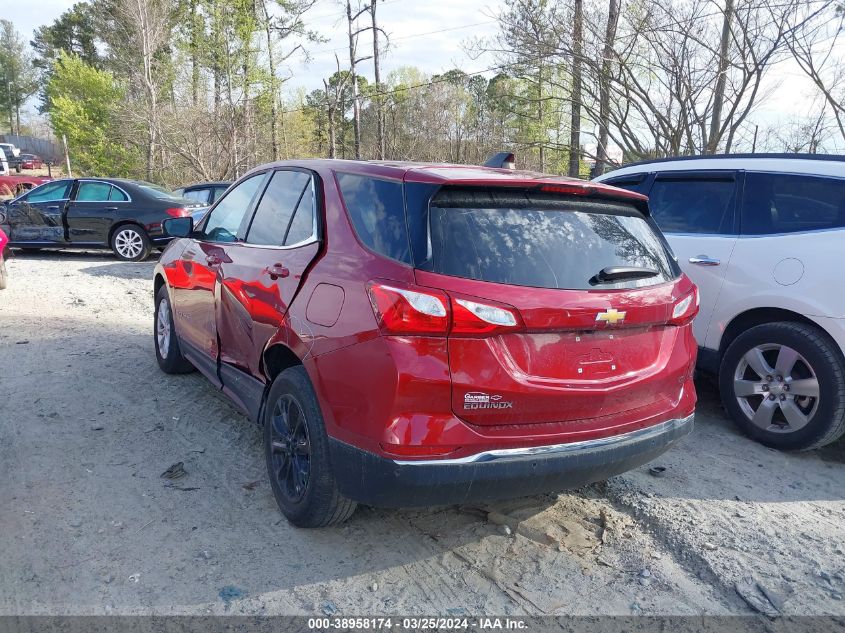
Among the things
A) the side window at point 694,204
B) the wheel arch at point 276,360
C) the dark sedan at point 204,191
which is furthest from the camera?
the dark sedan at point 204,191

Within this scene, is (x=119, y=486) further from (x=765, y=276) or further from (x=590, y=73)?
(x=590, y=73)

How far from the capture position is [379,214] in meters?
2.68

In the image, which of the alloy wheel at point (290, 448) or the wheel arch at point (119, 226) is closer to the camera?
the alloy wheel at point (290, 448)

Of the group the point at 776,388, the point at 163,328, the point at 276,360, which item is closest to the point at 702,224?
the point at 776,388

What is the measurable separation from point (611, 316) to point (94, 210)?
38.8 feet

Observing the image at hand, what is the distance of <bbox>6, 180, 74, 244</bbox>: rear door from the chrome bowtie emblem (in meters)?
12.3

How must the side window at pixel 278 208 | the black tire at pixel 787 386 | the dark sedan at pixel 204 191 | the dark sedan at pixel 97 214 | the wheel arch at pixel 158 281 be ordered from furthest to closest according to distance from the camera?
the dark sedan at pixel 204 191, the dark sedan at pixel 97 214, the wheel arch at pixel 158 281, the black tire at pixel 787 386, the side window at pixel 278 208

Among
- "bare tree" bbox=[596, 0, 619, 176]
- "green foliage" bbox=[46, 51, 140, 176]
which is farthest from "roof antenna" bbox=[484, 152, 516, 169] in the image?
"green foliage" bbox=[46, 51, 140, 176]

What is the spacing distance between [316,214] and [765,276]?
305cm

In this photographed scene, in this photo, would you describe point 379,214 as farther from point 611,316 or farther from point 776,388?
point 776,388

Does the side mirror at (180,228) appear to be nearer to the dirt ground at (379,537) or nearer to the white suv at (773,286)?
the dirt ground at (379,537)

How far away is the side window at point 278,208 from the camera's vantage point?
337 cm

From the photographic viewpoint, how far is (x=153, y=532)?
9.78 feet

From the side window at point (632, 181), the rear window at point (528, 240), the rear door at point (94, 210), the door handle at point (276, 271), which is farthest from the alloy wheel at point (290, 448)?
the rear door at point (94, 210)
